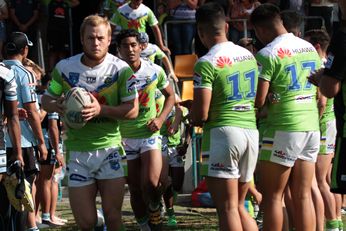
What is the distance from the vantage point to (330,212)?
10891mm

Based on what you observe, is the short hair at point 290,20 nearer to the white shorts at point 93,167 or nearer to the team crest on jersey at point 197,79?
the team crest on jersey at point 197,79

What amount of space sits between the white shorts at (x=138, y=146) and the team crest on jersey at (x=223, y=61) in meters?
2.48

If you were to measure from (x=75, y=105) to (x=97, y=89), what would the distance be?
47cm

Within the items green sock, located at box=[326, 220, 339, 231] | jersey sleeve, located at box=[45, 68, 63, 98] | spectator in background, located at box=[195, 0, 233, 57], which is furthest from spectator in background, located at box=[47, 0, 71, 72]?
jersey sleeve, located at box=[45, 68, 63, 98]

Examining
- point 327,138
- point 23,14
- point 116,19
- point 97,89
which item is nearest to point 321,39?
point 327,138

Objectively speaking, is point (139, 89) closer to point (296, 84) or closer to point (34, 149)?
point (34, 149)

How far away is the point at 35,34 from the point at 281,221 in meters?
11.1

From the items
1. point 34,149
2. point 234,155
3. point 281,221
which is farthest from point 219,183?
point 34,149

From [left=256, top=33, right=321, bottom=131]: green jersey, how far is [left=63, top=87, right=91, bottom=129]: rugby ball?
1.76 m

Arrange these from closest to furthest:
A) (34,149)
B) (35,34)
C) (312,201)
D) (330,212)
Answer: (312,201) < (330,212) < (34,149) < (35,34)

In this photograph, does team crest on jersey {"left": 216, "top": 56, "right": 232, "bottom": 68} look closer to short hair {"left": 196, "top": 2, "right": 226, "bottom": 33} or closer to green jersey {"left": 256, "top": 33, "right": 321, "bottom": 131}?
short hair {"left": 196, "top": 2, "right": 226, "bottom": 33}

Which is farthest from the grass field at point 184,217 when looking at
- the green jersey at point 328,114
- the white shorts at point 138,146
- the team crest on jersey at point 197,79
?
the team crest on jersey at point 197,79

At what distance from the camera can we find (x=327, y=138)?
1103 cm

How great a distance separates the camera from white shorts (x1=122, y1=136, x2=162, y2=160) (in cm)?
1100
